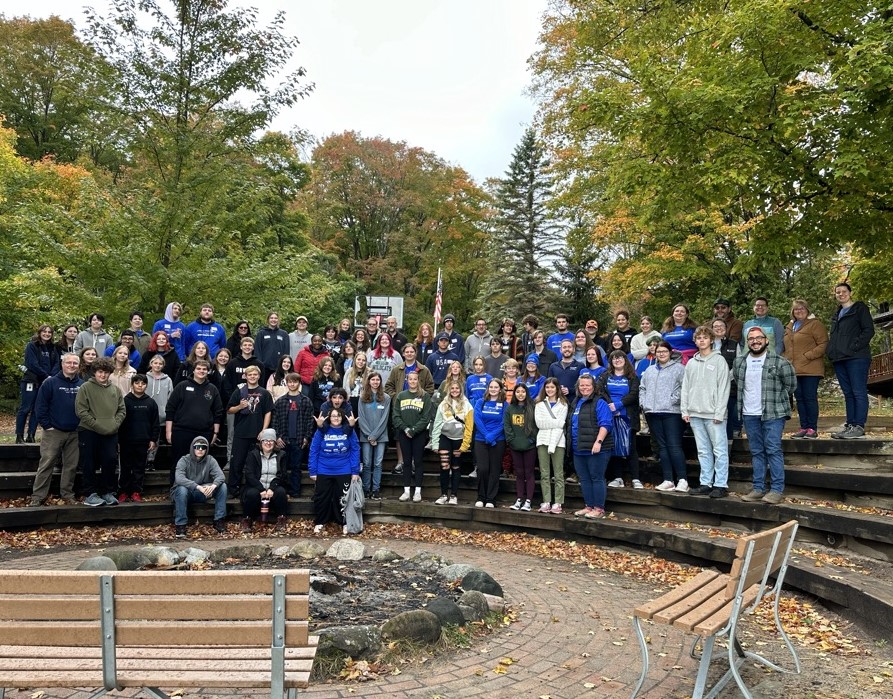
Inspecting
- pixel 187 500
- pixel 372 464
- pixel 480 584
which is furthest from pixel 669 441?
pixel 187 500

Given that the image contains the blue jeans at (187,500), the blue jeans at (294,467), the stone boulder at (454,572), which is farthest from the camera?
the blue jeans at (294,467)

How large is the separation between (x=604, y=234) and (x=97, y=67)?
49.2 ft

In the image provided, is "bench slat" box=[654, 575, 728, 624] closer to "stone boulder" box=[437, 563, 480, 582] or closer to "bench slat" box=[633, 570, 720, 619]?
"bench slat" box=[633, 570, 720, 619]

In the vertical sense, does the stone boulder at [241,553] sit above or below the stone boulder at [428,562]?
above

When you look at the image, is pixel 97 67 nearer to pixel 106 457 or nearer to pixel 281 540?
pixel 106 457

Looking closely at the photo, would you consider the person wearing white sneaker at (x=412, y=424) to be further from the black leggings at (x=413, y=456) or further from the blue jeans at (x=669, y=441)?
the blue jeans at (x=669, y=441)

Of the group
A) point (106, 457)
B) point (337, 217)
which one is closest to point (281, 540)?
point (106, 457)

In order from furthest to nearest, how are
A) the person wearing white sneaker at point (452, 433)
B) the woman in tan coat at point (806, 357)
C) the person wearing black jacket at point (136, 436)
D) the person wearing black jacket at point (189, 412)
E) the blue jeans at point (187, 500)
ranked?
the person wearing white sneaker at point (452, 433) < the person wearing black jacket at point (189, 412) < the person wearing black jacket at point (136, 436) < the blue jeans at point (187, 500) < the woman in tan coat at point (806, 357)

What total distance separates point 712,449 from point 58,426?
29.2 feet

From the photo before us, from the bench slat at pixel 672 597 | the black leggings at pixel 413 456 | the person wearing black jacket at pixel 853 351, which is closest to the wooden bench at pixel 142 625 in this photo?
the bench slat at pixel 672 597

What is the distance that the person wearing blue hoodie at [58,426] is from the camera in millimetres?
9023

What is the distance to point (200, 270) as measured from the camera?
12094mm


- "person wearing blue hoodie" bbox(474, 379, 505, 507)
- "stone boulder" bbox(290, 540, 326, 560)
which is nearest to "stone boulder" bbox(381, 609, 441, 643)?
"stone boulder" bbox(290, 540, 326, 560)

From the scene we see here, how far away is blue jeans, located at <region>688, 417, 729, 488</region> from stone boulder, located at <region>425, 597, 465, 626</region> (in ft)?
15.1
